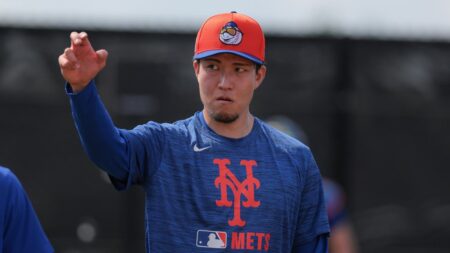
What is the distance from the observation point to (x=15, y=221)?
15.7ft

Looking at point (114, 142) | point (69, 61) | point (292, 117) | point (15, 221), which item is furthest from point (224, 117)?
point (292, 117)

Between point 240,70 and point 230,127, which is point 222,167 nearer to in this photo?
point 230,127

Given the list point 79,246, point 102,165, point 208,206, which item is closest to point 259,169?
point 208,206

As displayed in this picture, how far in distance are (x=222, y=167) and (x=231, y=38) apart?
0.55m

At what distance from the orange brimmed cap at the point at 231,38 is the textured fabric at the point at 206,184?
32 centimetres

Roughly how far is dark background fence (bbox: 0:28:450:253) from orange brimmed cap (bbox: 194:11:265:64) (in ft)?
17.7

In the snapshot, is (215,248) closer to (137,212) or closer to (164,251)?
(164,251)

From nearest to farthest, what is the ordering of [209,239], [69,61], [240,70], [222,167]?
1. [69,61]
2. [209,239]
3. [222,167]
4. [240,70]

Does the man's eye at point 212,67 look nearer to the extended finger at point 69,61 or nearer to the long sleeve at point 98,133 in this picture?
the long sleeve at point 98,133

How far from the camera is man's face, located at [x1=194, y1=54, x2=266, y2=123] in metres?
5.07

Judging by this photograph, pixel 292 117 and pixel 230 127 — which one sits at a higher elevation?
pixel 292 117

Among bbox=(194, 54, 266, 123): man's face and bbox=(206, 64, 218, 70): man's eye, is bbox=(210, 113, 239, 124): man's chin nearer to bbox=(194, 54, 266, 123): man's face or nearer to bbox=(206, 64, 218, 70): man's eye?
bbox=(194, 54, 266, 123): man's face

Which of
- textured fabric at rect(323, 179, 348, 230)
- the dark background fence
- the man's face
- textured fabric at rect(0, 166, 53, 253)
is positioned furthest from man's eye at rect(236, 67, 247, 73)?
the dark background fence

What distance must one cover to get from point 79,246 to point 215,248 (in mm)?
5873
